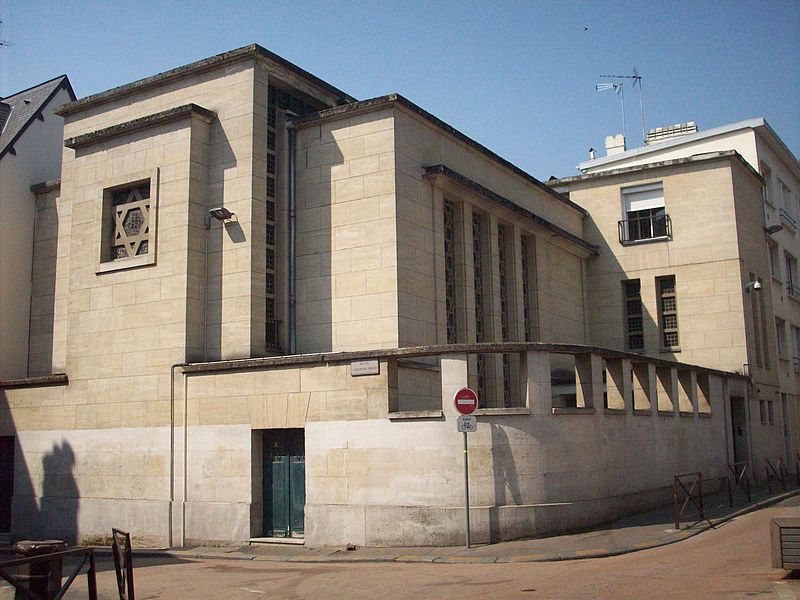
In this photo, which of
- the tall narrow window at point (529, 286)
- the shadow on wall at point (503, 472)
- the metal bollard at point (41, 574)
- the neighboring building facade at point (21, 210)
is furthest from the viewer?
the tall narrow window at point (529, 286)

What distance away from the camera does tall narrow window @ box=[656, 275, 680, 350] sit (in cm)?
3008

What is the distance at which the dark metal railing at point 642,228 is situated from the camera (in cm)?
3075

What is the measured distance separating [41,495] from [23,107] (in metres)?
14.8

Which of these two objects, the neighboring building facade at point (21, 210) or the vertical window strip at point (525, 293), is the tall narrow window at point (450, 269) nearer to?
the vertical window strip at point (525, 293)

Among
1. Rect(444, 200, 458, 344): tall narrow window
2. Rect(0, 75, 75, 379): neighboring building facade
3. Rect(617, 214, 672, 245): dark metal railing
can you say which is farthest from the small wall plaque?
Rect(617, 214, 672, 245): dark metal railing

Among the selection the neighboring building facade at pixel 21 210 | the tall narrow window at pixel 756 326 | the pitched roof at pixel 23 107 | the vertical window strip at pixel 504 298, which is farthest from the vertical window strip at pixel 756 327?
the pitched roof at pixel 23 107

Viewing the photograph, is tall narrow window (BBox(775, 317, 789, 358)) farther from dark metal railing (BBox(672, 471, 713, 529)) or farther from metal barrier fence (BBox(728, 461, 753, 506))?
dark metal railing (BBox(672, 471, 713, 529))

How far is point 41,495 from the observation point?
21.3 metres

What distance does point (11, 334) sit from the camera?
25.8m

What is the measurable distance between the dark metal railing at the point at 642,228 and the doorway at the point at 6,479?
69.7 ft

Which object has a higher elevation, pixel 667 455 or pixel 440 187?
pixel 440 187

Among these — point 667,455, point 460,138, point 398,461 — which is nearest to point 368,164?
point 460,138

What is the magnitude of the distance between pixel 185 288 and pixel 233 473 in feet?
15.2

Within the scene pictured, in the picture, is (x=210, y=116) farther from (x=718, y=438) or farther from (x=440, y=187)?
(x=718, y=438)
